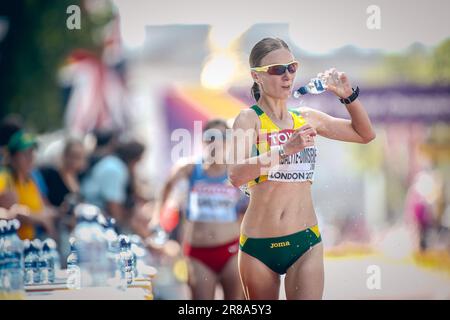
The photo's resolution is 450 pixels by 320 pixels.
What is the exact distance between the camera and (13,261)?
252 inches

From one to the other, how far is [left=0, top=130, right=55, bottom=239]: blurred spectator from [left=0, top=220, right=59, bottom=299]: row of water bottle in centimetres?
8

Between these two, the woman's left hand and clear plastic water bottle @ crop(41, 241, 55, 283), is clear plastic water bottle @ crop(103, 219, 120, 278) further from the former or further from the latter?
the woman's left hand

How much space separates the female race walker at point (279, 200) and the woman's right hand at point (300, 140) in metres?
0.15

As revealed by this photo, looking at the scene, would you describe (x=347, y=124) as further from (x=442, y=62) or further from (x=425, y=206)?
(x=425, y=206)

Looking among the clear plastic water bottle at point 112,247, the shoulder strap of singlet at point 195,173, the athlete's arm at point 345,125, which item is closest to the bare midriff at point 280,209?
the athlete's arm at point 345,125

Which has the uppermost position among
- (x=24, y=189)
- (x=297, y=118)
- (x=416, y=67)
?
(x=416, y=67)

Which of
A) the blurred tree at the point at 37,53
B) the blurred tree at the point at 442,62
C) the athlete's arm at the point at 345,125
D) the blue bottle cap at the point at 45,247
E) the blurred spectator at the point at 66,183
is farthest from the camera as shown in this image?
the blurred tree at the point at 37,53

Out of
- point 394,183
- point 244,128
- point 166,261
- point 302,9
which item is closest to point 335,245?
point 394,183

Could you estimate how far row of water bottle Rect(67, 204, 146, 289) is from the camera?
6402 mm

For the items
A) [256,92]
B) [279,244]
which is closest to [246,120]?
[256,92]

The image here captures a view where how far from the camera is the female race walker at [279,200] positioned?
4957 mm

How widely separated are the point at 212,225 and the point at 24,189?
4.78 feet

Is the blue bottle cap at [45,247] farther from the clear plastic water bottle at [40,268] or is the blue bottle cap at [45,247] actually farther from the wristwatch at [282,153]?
the wristwatch at [282,153]

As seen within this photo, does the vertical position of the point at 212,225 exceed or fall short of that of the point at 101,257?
it exceeds it
